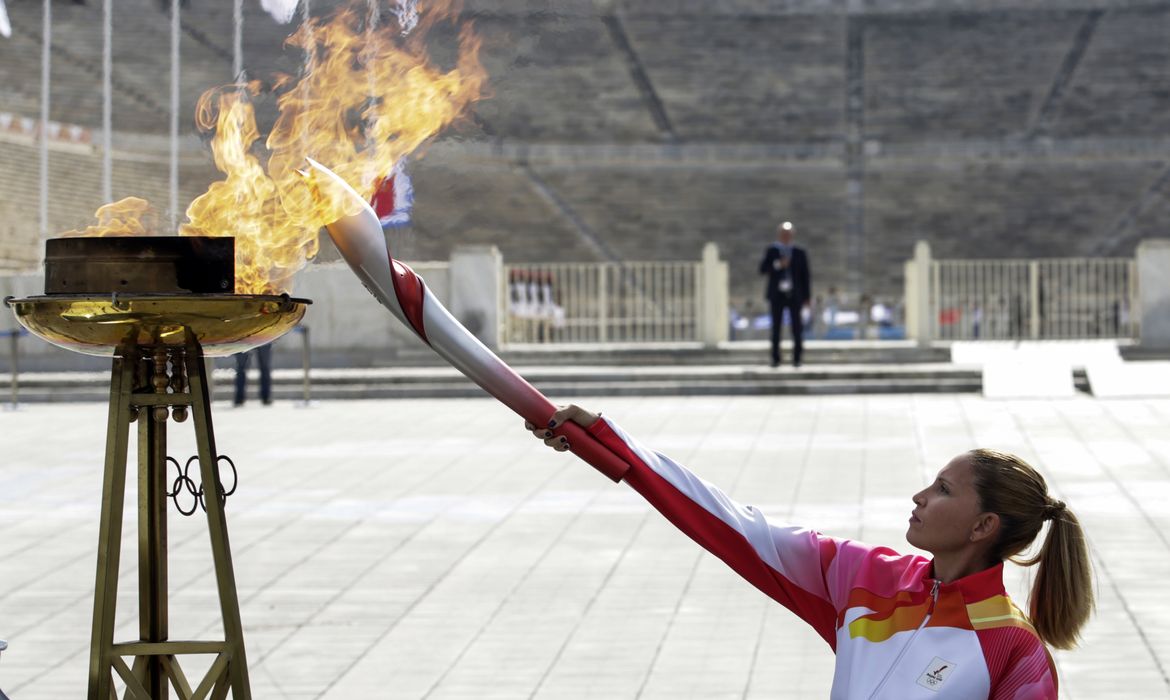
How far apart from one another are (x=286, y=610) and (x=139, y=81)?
3525cm

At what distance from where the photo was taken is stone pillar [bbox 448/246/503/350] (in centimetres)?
2230

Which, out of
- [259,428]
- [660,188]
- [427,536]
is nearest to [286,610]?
[427,536]

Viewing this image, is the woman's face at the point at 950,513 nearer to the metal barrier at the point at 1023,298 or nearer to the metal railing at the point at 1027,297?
the metal barrier at the point at 1023,298

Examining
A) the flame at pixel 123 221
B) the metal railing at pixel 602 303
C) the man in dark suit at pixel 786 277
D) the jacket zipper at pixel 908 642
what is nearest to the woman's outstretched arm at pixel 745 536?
the jacket zipper at pixel 908 642

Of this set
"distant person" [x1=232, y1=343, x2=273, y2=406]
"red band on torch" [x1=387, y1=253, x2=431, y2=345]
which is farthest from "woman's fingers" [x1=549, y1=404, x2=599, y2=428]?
"distant person" [x1=232, y1=343, x2=273, y2=406]

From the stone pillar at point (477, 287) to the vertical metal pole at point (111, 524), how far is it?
725 inches

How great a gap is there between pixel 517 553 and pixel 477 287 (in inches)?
549

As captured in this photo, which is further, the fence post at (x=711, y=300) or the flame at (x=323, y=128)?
the fence post at (x=711, y=300)

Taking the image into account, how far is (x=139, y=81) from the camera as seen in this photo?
40281mm

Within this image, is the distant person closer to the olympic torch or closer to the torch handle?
the olympic torch

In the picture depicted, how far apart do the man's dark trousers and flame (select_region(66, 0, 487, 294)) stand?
15696mm

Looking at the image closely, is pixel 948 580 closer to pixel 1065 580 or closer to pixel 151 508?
pixel 1065 580

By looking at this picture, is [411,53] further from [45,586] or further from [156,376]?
[45,586]

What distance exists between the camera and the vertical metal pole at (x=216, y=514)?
3.74 meters
